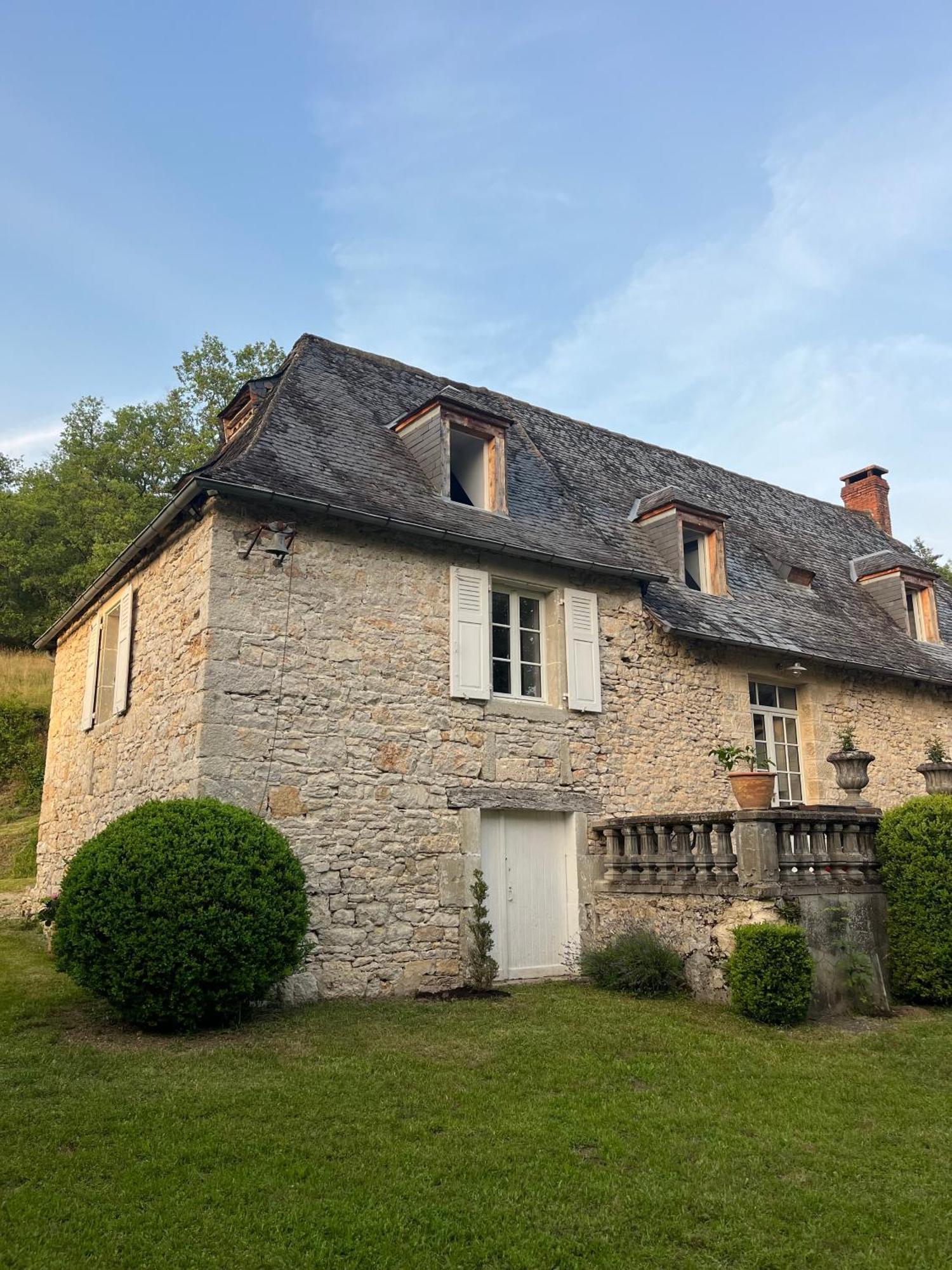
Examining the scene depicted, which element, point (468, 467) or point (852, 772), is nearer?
point (852, 772)

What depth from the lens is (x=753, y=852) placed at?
8102mm

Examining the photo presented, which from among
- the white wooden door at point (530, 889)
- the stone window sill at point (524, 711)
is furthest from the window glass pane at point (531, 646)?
the white wooden door at point (530, 889)

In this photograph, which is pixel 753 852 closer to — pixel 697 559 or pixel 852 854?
pixel 852 854

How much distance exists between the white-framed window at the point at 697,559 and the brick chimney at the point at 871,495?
7944 mm

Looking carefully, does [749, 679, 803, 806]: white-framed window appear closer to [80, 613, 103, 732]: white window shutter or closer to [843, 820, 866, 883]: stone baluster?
[843, 820, 866, 883]: stone baluster

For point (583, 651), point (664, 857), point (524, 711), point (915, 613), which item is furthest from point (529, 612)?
point (915, 613)

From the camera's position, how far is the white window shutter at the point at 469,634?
9531 millimetres

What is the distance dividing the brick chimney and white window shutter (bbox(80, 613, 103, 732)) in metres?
14.7

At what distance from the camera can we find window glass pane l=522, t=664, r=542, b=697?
1030 centimetres

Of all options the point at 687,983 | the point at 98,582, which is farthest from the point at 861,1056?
the point at 98,582

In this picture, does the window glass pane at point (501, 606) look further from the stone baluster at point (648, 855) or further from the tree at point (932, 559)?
the tree at point (932, 559)

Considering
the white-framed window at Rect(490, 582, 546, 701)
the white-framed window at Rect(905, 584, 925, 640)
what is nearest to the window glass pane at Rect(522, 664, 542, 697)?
the white-framed window at Rect(490, 582, 546, 701)

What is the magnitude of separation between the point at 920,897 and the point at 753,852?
1776 mm

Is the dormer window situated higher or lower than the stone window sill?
higher
